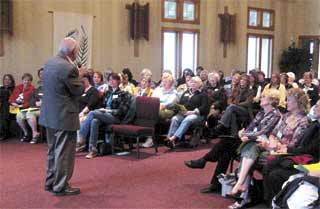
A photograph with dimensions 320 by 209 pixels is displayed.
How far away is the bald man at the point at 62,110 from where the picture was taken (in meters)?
4.17

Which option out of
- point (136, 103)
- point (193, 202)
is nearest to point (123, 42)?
point (136, 103)

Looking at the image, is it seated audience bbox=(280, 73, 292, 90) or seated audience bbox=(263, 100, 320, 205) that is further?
seated audience bbox=(280, 73, 292, 90)

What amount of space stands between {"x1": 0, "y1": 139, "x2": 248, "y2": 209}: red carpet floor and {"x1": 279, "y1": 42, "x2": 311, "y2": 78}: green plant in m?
8.40

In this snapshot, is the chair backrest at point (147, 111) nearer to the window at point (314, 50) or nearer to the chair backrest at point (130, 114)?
Result: the chair backrest at point (130, 114)

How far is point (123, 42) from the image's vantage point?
10.8 m

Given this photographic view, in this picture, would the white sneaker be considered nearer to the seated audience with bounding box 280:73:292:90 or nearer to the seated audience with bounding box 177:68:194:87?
the seated audience with bounding box 177:68:194:87

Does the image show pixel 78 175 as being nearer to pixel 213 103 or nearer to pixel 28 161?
pixel 28 161

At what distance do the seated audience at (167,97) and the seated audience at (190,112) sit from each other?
5.3 inches

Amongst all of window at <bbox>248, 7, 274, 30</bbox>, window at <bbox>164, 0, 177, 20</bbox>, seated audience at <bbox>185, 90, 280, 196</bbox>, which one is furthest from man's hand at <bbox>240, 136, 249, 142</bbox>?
window at <bbox>248, 7, 274, 30</bbox>

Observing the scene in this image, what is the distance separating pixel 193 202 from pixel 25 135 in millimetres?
4019

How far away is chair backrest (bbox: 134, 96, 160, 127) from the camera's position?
250 inches

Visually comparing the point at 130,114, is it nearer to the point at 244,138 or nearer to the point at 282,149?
the point at 244,138

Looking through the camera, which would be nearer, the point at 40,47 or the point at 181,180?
the point at 181,180

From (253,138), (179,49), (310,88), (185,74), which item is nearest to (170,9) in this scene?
(179,49)
